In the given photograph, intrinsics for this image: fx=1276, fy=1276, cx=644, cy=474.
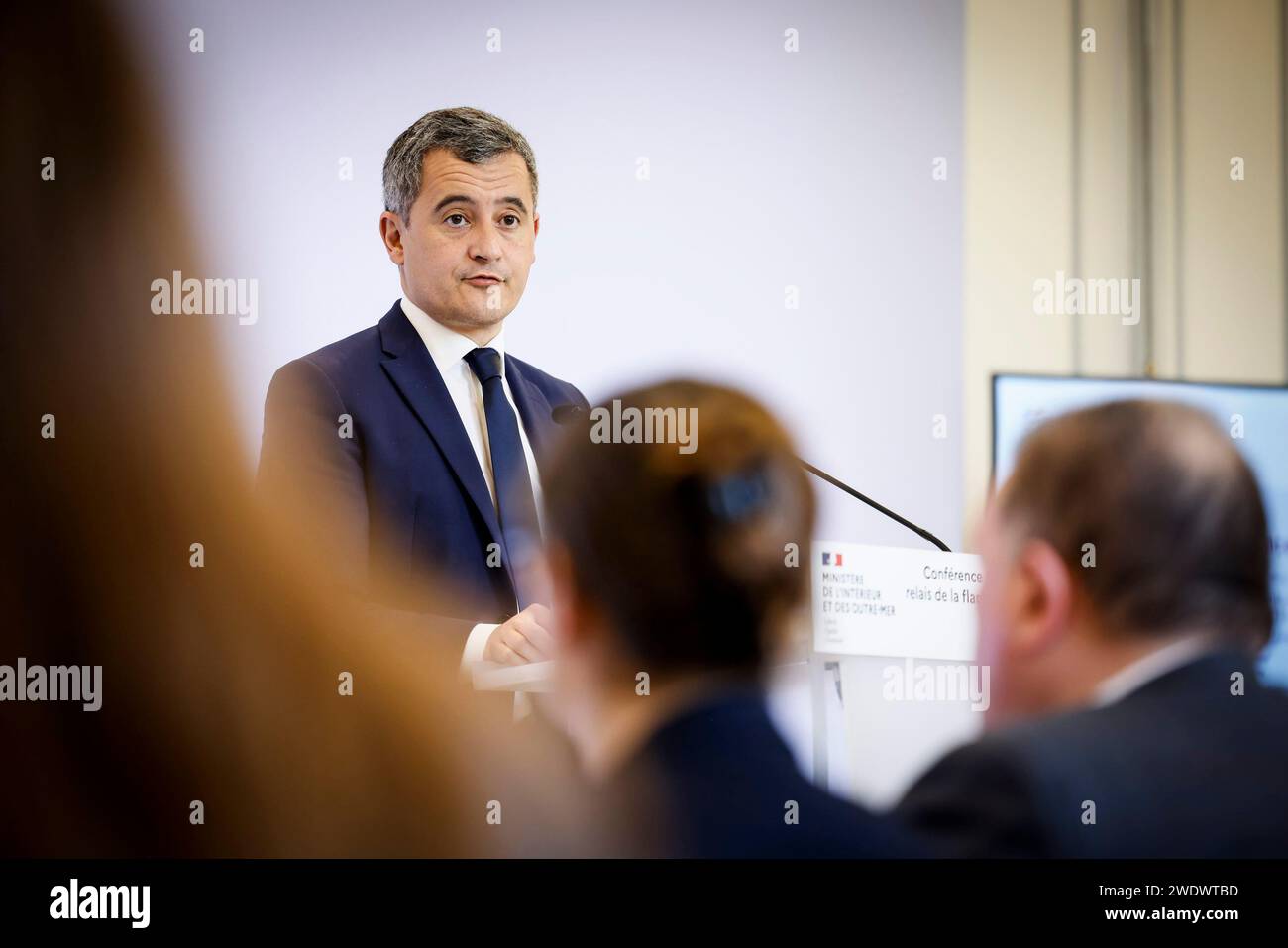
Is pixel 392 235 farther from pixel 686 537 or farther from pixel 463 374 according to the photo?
pixel 686 537

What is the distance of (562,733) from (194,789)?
2.24 ft

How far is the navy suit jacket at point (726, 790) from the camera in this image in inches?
49.5

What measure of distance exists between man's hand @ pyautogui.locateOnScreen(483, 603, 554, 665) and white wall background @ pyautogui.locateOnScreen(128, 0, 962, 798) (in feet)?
1.48

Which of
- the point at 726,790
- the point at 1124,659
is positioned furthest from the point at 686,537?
the point at 1124,659

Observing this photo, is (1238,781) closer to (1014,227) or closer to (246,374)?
(1014,227)

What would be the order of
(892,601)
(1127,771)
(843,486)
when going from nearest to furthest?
(1127,771)
(892,601)
(843,486)

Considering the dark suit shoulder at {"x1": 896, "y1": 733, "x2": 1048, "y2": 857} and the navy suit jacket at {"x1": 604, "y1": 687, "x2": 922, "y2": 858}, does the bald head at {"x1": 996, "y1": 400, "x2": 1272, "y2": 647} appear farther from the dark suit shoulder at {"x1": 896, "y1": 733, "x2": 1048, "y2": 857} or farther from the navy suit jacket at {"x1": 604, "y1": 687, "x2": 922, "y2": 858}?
the navy suit jacket at {"x1": 604, "y1": 687, "x2": 922, "y2": 858}

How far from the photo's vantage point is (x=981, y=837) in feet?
4.60

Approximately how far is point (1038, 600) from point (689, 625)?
16.4 inches

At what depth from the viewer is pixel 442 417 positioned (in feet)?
8.12

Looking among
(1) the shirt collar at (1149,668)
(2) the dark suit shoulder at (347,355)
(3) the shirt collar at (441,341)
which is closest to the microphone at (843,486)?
(3) the shirt collar at (441,341)

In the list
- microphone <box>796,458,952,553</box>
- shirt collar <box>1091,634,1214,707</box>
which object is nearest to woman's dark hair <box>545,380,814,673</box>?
shirt collar <box>1091,634,1214,707</box>

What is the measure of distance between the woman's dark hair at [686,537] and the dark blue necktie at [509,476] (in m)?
0.94
